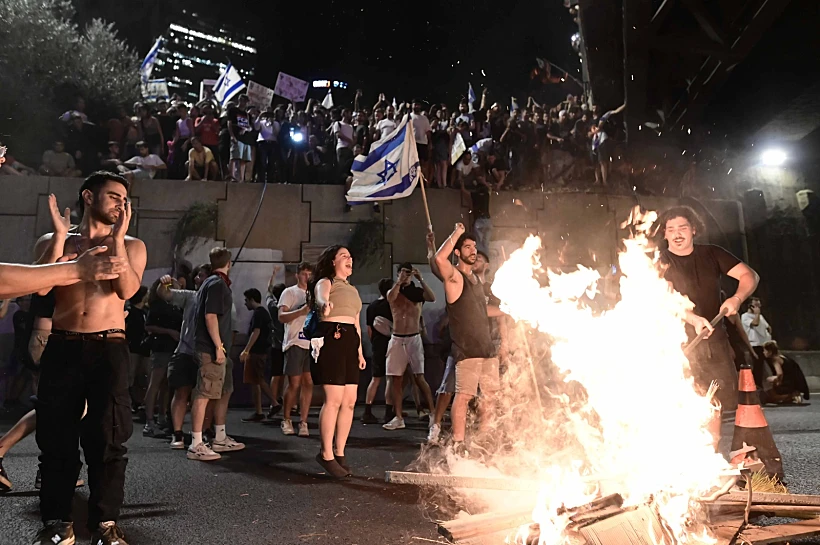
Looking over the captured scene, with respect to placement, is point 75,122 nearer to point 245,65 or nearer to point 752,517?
point 752,517

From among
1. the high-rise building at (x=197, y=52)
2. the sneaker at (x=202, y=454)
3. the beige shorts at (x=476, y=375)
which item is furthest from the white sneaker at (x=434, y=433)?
the high-rise building at (x=197, y=52)

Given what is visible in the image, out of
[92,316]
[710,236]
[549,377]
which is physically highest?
[710,236]

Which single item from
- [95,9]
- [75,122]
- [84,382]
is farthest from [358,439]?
[95,9]

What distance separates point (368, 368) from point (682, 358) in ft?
26.2

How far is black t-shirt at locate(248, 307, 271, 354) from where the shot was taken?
323 inches

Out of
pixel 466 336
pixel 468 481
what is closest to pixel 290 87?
pixel 466 336

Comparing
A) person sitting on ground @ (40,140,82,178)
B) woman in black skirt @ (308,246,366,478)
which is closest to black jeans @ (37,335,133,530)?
woman in black skirt @ (308,246,366,478)

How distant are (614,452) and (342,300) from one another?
2.61 meters

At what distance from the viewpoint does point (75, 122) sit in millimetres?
12117

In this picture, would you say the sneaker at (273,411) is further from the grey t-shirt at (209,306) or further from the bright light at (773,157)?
the bright light at (773,157)

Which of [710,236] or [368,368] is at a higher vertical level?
[710,236]

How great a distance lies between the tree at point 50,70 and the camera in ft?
50.2

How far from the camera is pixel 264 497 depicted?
4.12 m

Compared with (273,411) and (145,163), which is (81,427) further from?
(145,163)
